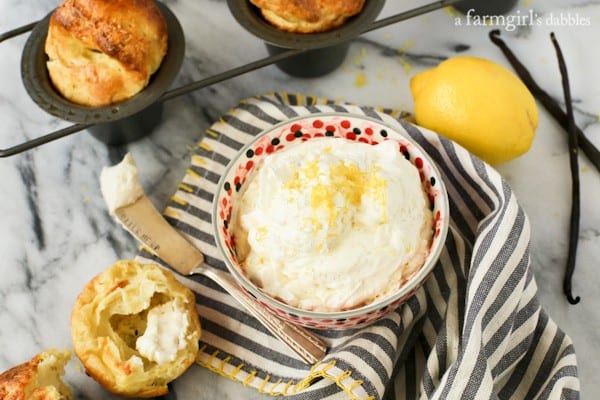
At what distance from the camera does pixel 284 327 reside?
1.31 m

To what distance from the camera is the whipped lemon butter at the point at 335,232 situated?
3.83 ft

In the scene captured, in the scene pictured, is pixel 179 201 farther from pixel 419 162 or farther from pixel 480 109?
pixel 480 109

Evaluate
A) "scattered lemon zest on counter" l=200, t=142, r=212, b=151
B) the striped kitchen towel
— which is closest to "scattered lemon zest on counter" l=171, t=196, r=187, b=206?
the striped kitchen towel

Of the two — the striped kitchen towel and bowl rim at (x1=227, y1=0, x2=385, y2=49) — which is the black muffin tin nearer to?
bowl rim at (x1=227, y1=0, x2=385, y2=49)

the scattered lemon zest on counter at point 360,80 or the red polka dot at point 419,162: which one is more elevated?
the red polka dot at point 419,162

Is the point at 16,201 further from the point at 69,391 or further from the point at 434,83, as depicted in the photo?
the point at 434,83

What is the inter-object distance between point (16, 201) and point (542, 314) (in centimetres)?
116

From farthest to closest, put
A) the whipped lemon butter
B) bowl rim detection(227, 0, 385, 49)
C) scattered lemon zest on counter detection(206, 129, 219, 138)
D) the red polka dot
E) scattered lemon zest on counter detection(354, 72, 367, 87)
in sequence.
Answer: scattered lemon zest on counter detection(354, 72, 367, 87) → scattered lemon zest on counter detection(206, 129, 219, 138) → bowl rim detection(227, 0, 385, 49) → the red polka dot → the whipped lemon butter

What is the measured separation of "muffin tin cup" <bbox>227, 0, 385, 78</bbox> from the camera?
1.45 metres

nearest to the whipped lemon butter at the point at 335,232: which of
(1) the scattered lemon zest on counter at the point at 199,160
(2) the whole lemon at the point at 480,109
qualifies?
(2) the whole lemon at the point at 480,109

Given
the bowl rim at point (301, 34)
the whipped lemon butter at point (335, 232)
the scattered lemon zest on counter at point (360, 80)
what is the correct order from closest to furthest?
the whipped lemon butter at point (335, 232)
the bowl rim at point (301, 34)
the scattered lemon zest on counter at point (360, 80)

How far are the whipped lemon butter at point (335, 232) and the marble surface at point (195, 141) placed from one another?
29 cm

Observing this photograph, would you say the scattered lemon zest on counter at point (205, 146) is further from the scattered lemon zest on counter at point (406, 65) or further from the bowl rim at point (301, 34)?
the scattered lemon zest on counter at point (406, 65)

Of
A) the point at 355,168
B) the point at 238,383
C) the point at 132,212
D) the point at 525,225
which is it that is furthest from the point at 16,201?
the point at 525,225
